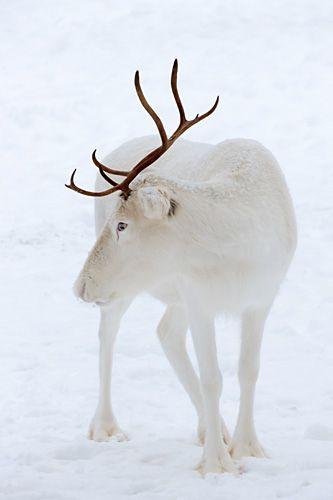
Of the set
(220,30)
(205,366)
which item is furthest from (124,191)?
(220,30)

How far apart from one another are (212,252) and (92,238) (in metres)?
6.79

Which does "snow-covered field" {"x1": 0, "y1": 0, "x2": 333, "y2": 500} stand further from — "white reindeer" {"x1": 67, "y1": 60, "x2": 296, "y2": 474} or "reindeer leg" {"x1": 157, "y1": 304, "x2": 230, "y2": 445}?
"white reindeer" {"x1": 67, "y1": 60, "x2": 296, "y2": 474}

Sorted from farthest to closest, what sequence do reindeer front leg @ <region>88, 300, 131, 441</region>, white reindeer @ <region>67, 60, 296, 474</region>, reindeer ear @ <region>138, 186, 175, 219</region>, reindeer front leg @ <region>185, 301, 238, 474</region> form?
reindeer front leg @ <region>88, 300, 131, 441</region> < reindeer front leg @ <region>185, 301, 238, 474</region> < white reindeer @ <region>67, 60, 296, 474</region> < reindeer ear @ <region>138, 186, 175, 219</region>

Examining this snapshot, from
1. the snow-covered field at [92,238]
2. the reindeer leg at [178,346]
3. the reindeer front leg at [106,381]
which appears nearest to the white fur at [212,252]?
the snow-covered field at [92,238]

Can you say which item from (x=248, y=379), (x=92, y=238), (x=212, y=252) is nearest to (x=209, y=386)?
(x=248, y=379)

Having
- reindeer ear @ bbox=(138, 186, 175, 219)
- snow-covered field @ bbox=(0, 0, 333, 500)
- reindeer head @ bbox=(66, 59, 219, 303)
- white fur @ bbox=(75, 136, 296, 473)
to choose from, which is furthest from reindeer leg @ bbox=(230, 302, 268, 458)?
reindeer ear @ bbox=(138, 186, 175, 219)

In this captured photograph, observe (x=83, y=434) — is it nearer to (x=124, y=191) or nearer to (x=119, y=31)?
(x=124, y=191)

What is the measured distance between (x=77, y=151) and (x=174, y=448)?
9.60 metres

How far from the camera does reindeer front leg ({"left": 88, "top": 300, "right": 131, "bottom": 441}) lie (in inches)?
235

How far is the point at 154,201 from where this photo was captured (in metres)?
4.51

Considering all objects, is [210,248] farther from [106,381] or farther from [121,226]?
[106,381]

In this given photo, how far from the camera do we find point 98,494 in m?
4.55

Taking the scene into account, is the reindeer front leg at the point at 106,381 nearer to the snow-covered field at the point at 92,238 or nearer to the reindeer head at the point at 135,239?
the snow-covered field at the point at 92,238

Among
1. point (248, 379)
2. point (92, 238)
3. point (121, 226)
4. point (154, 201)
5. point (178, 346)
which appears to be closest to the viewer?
point (154, 201)
